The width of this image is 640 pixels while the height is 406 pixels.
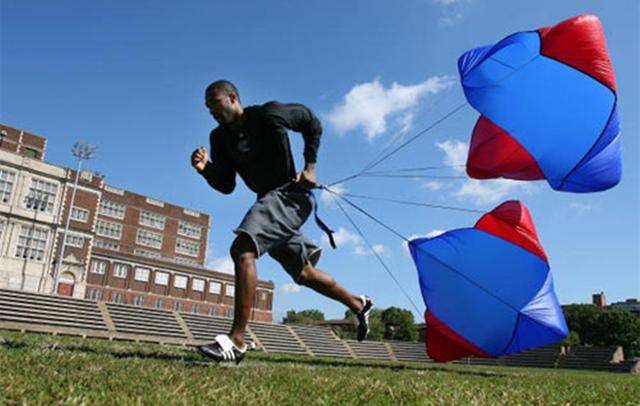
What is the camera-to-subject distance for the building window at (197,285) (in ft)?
217

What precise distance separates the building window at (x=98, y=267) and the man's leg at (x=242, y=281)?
5858cm

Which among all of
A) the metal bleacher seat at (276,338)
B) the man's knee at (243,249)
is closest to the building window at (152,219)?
the metal bleacher seat at (276,338)

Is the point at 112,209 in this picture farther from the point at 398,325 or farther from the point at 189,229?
the point at 398,325

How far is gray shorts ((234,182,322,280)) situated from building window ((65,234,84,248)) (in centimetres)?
5344

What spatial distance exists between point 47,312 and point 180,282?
48280mm

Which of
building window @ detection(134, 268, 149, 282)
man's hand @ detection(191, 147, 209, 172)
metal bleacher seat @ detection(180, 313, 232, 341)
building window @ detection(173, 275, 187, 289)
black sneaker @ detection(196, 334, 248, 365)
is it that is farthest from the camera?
building window @ detection(173, 275, 187, 289)

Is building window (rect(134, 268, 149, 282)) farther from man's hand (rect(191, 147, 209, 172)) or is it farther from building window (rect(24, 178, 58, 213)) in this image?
man's hand (rect(191, 147, 209, 172))

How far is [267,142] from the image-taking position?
4816 millimetres

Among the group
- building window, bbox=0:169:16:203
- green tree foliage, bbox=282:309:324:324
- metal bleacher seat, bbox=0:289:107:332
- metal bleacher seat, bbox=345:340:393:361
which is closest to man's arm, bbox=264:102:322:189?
metal bleacher seat, bbox=0:289:107:332

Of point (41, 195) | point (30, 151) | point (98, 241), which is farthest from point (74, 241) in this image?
point (98, 241)

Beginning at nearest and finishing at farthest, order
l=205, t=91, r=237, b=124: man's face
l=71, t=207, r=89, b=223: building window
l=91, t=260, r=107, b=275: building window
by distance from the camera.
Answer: l=205, t=91, r=237, b=124: man's face < l=71, t=207, r=89, b=223: building window < l=91, t=260, r=107, b=275: building window

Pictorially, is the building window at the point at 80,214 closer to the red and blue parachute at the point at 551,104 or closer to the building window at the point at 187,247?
the building window at the point at 187,247

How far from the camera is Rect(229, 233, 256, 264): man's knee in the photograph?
433 cm

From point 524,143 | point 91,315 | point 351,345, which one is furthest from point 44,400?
point 351,345
